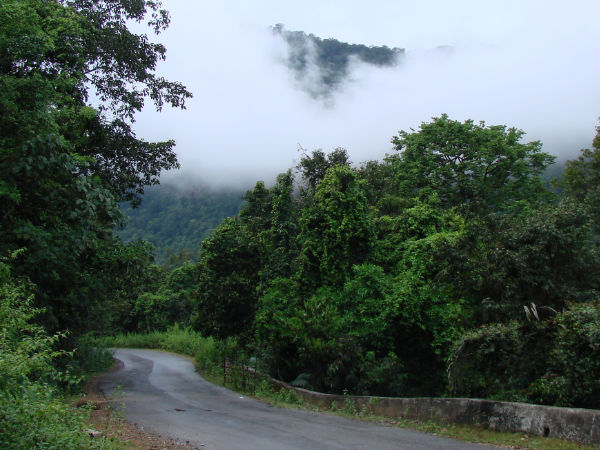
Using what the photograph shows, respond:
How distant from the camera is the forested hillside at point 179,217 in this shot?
74875 mm

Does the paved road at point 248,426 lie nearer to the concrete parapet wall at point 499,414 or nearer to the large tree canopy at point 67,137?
the concrete parapet wall at point 499,414

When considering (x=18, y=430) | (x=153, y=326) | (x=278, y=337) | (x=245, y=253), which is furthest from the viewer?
(x=153, y=326)

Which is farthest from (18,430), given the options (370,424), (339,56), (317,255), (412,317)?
(339,56)

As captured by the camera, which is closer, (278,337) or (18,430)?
(18,430)

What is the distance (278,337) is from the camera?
53.1 ft

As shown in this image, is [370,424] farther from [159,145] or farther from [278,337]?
[159,145]

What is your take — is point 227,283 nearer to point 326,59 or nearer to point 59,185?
→ point 59,185

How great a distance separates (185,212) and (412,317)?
237 feet

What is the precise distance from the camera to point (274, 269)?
20406 mm

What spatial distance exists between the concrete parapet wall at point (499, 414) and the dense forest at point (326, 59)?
12814 centimetres

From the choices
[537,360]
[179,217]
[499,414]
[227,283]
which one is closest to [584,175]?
[227,283]

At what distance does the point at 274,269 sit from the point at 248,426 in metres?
10.4

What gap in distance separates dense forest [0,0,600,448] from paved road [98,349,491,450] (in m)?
2.00

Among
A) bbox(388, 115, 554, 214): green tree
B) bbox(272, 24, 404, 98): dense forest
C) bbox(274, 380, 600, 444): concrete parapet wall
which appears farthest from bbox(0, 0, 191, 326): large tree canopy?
bbox(272, 24, 404, 98): dense forest
